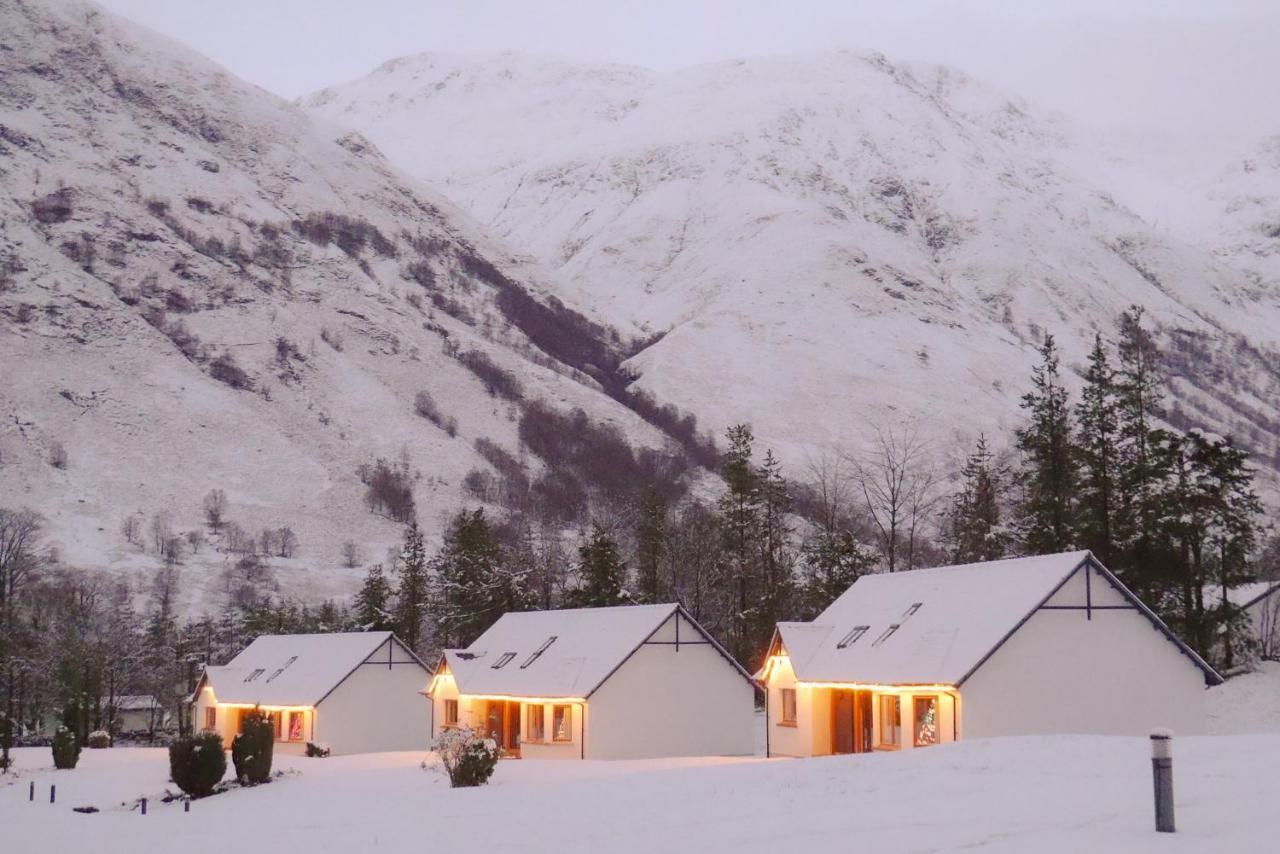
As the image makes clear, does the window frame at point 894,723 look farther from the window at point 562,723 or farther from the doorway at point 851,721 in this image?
the window at point 562,723

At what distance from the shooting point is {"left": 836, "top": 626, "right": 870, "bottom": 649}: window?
4097cm

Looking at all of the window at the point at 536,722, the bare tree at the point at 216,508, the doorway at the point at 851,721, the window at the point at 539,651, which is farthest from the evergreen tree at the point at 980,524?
the bare tree at the point at 216,508

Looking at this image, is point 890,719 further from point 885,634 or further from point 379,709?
point 379,709

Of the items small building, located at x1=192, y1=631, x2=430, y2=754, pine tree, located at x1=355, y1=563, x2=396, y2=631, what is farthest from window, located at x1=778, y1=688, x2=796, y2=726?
pine tree, located at x1=355, y1=563, x2=396, y2=631

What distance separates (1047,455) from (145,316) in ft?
566

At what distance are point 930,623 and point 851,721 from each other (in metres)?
4.77

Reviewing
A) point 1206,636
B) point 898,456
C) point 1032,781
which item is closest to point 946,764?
point 1032,781

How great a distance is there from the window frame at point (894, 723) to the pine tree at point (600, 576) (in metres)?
35.6

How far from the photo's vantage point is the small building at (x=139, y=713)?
9719cm

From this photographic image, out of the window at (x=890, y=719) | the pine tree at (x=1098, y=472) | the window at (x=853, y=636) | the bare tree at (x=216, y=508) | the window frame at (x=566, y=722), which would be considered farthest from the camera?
the bare tree at (x=216, y=508)

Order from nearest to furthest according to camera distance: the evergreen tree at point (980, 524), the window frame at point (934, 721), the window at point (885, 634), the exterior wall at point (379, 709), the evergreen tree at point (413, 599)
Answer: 1. the window frame at point (934, 721)
2. the window at point (885, 634)
3. the exterior wall at point (379, 709)
4. the evergreen tree at point (980, 524)
5. the evergreen tree at point (413, 599)

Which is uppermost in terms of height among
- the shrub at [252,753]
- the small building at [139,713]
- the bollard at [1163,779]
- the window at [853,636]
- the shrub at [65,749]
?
the window at [853,636]

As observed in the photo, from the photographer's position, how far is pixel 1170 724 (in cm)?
3562

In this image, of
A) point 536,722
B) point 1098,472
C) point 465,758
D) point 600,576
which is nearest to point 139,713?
point 600,576
